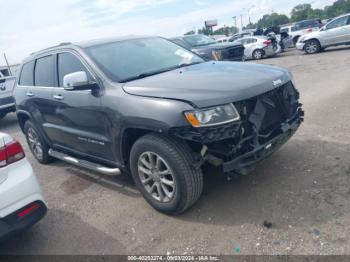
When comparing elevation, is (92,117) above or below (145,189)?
above

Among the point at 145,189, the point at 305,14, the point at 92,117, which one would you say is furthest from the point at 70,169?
the point at 305,14

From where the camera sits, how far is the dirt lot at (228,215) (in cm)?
297

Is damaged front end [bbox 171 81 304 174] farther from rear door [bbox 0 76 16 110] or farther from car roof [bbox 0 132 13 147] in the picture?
rear door [bbox 0 76 16 110]

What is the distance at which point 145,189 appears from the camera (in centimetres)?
367

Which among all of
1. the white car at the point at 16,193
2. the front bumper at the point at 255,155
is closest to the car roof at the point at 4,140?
the white car at the point at 16,193

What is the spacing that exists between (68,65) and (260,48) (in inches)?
648

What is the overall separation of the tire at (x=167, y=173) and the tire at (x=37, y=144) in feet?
8.25

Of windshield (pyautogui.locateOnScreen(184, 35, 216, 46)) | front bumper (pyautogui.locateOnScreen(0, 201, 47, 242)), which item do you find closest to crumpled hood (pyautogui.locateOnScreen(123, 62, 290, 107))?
front bumper (pyautogui.locateOnScreen(0, 201, 47, 242))

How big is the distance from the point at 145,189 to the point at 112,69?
1426 mm

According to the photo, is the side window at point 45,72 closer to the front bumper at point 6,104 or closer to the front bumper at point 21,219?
the front bumper at point 21,219

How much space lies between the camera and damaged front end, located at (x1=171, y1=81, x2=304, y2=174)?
3.01 m

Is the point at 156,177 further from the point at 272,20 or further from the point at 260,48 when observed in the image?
the point at 272,20

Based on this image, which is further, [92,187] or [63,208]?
[92,187]

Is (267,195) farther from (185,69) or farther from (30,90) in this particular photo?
(30,90)
